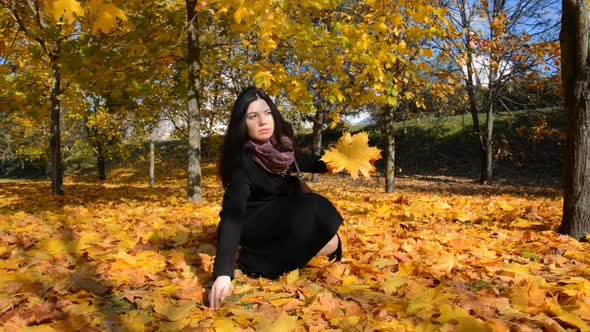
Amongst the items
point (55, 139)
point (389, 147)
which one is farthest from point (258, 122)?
point (55, 139)

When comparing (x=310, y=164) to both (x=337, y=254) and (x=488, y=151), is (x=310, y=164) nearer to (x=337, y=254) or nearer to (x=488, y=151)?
(x=337, y=254)

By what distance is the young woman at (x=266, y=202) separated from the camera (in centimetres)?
241

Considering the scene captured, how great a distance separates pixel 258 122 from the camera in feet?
8.21

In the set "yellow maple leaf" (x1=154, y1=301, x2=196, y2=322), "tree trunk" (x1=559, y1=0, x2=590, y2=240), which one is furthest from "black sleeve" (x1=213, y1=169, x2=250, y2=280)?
"tree trunk" (x1=559, y1=0, x2=590, y2=240)

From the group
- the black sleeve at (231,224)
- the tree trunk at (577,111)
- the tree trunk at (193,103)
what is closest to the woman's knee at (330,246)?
the black sleeve at (231,224)

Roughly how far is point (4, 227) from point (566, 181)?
5.18 m

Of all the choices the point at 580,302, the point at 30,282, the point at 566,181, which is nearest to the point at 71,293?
the point at 30,282

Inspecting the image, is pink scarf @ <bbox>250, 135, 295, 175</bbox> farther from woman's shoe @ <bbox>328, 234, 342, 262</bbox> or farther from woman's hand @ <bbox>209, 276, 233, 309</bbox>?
woman's hand @ <bbox>209, 276, 233, 309</bbox>

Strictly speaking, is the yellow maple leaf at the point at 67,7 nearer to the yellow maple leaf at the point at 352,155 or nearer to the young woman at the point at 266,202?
the young woman at the point at 266,202

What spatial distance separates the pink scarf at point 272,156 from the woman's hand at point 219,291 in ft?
2.52

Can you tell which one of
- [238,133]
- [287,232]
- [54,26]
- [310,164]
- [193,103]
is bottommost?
[287,232]

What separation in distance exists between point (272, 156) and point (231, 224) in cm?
51

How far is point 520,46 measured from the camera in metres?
10.5

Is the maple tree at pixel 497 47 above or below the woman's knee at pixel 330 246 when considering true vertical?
above
